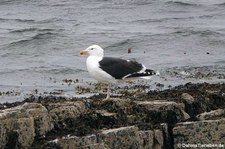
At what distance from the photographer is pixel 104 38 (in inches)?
986

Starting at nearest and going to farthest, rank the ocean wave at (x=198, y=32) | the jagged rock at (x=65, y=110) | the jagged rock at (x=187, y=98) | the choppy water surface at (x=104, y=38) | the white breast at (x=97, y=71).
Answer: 1. the jagged rock at (x=65, y=110)
2. the jagged rock at (x=187, y=98)
3. the white breast at (x=97, y=71)
4. the choppy water surface at (x=104, y=38)
5. the ocean wave at (x=198, y=32)

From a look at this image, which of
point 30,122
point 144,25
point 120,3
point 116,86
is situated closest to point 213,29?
point 144,25

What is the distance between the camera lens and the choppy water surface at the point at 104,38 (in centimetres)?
1784

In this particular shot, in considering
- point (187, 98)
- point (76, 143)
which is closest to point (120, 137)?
point (76, 143)

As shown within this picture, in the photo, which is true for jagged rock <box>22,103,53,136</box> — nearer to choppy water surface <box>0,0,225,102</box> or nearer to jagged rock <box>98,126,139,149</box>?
jagged rock <box>98,126,139,149</box>

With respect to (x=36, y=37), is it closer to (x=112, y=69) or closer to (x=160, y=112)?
(x=112, y=69)

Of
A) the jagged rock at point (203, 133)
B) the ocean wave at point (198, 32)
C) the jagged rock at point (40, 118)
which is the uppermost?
the ocean wave at point (198, 32)

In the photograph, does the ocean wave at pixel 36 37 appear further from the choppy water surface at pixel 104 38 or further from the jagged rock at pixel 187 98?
the jagged rock at pixel 187 98

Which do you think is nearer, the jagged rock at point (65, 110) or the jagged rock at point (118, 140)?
the jagged rock at point (118, 140)

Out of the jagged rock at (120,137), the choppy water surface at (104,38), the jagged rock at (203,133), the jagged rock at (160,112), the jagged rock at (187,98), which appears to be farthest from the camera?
the choppy water surface at (104,38)

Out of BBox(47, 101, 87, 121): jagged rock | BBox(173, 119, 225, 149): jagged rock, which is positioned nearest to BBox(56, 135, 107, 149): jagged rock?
BBox(47, 101, 87, 121): jagged rock

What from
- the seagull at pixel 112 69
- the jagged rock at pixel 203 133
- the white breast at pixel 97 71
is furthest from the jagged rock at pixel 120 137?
the white breast at pixel 97 71

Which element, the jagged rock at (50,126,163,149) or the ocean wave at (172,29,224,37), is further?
the ocean wave at (172,29,224,37)

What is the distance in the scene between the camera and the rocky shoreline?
28.0 ft
